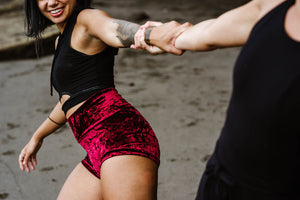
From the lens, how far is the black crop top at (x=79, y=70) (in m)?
1.72

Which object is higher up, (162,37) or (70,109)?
(162,37)

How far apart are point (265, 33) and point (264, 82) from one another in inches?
4.5

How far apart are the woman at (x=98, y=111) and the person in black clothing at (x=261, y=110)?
424 millimetres

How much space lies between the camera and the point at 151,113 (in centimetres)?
405

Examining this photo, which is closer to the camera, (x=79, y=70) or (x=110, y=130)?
(x=110, y=130)

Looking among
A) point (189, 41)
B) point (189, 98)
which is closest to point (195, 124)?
point (189, 98)

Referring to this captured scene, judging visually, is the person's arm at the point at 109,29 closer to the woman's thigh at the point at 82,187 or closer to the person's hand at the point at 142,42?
the person's hand at the point at 142,42

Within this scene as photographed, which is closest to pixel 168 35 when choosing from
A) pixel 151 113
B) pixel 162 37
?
pixel 162 37

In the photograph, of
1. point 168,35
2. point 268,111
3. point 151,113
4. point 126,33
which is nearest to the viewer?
point 268,111

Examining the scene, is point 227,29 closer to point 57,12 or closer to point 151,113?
point 57,12

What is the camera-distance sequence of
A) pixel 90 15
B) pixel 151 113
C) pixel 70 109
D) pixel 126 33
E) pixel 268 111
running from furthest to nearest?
pixel 151 113 → pixel 70 109 → pixel 90 15 → pixel 126 33 → pixel 268 111

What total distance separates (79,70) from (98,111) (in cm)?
20

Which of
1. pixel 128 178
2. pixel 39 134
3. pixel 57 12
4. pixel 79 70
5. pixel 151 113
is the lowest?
pixel 151 113

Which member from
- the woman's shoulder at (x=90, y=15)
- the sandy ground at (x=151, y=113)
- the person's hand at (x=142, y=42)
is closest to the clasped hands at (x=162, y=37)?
the person's hand at (x=142, y=42)
